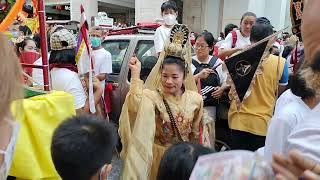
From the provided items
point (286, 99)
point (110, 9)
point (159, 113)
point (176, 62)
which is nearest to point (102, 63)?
point (176, 62)

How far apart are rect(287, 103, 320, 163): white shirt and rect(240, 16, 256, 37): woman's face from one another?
3777 millimetres

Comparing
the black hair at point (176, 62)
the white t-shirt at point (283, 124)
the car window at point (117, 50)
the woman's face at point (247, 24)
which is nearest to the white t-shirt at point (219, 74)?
the woman's face at point (247, 24)

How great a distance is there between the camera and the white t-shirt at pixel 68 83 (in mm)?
3162

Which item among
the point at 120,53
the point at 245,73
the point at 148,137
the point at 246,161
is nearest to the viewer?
the point at 246,161

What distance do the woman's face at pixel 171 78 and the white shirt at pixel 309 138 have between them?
5.85ft

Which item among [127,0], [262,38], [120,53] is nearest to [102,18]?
[120,53]

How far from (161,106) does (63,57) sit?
3.69 ft

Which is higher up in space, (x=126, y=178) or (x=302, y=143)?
(x=302, y=143)

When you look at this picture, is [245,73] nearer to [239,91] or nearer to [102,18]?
[239,91]

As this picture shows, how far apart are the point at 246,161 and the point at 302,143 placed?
0.17m

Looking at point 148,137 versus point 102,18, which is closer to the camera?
point 148,137

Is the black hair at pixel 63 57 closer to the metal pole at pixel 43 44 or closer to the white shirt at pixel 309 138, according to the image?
the metal pole at pixel 43 44

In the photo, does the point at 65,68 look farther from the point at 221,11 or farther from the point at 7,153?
the point at 221,11

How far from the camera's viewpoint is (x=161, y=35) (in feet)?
15.4
